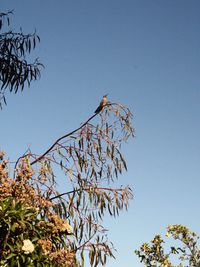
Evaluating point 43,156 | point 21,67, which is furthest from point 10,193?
point 21,67

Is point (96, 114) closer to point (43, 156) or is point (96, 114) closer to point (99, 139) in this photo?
point (99, 139)

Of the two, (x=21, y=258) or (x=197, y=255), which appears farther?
(x=197, y=255)

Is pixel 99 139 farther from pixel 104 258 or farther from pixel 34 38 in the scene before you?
pixel 34 38

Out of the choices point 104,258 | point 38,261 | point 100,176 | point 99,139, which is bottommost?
point 38,261

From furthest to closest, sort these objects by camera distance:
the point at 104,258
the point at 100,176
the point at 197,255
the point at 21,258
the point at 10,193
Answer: the point at 197,255
the point at 100,176
the point at 104,258
the point at 10,193
the point at 21,258

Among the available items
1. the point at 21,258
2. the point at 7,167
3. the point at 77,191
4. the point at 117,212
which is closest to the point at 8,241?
the point at 21,258

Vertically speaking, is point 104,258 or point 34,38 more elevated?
point 34,38

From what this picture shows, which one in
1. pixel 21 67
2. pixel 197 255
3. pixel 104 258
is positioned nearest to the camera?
pixel 104 258

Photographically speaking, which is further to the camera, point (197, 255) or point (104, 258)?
point (197, 255)

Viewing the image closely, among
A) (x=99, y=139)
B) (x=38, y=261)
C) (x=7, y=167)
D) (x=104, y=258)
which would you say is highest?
(x=99, y=139)

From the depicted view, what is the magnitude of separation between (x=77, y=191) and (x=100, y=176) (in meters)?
0.47

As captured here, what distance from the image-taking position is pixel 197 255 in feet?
67.8

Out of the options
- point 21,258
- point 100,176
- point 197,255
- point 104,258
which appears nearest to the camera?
point 21,258

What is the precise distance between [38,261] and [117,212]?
8.13ft
